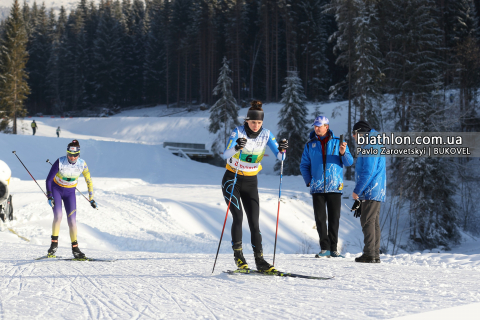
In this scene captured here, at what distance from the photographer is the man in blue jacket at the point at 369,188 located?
613cm

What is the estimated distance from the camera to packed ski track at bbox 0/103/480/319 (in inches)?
145

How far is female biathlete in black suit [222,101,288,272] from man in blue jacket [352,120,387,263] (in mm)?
1639

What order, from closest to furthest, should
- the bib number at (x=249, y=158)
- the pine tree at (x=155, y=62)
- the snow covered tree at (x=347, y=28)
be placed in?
the bib number at (x=249, y=158)
the snow covered tree at (x=347, y=28)
the pine tree at (x=155, y=62)

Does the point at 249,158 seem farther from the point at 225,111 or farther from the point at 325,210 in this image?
the point at 225,111

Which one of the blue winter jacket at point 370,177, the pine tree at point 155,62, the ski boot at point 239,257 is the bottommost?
the ski boot at point 239,257

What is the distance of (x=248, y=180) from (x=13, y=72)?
1662 inches

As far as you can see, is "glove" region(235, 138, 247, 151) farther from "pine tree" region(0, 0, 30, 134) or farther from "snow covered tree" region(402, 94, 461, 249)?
"pine tree" region(0, 0, 30, 134)

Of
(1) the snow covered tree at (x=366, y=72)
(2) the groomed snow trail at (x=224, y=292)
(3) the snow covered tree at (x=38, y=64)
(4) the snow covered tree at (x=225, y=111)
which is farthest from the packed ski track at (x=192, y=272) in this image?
(3) the snow covered tree at (x=38, y=64)

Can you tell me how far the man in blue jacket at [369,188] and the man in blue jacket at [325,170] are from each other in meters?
0.38

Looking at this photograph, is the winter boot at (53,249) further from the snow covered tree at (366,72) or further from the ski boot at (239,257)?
the snow covered tree at (366,72)

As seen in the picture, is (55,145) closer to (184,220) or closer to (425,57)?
(184,220)

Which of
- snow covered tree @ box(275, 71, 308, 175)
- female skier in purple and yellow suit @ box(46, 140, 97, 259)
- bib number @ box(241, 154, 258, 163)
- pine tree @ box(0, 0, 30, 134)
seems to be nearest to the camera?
bib number @ box(241, 154, 258, 163)

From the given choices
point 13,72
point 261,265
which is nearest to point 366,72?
point 261,265

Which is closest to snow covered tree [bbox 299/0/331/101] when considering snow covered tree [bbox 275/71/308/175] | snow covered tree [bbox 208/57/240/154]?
snow covered tree [bbox 208/57/240/154]
